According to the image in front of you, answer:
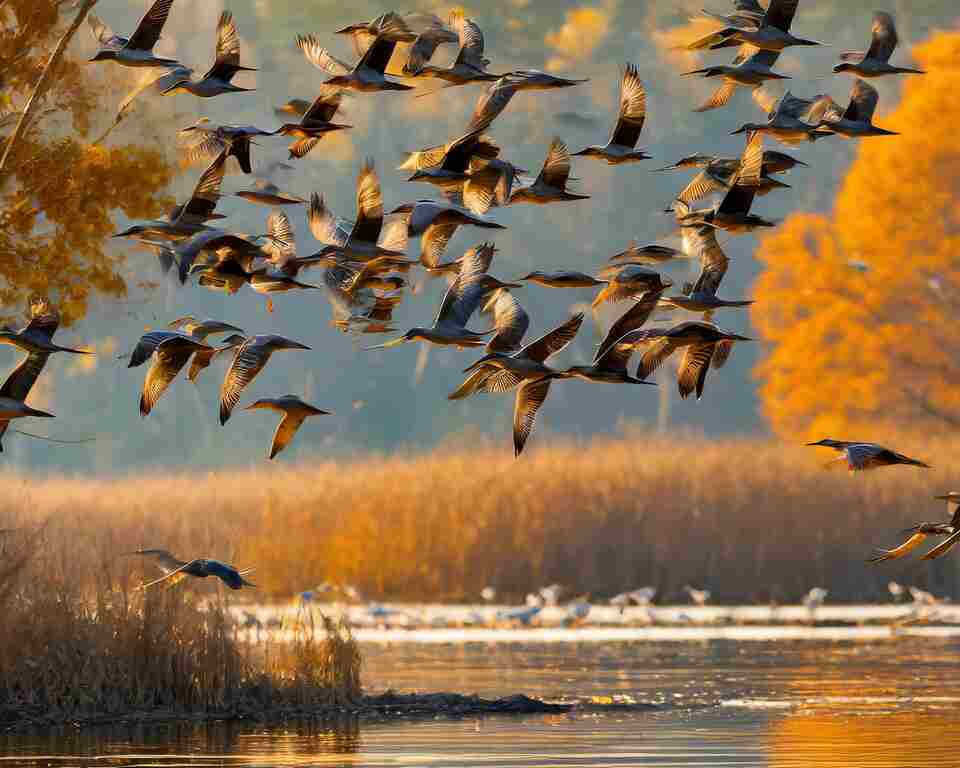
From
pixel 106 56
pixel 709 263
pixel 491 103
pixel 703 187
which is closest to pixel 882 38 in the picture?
pixel 703 187

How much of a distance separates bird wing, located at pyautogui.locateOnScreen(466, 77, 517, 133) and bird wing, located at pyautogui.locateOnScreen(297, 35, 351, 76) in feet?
2.81

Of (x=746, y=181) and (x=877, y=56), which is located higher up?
(x=877, y=56)

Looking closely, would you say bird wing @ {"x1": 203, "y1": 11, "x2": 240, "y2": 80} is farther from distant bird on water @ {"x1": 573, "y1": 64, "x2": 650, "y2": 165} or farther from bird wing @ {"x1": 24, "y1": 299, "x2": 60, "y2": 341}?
distant bird on water @ {"x1": 573, "y1": 64, "x2": 650, "y2": 165}

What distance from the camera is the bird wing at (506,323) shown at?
11.3 meters

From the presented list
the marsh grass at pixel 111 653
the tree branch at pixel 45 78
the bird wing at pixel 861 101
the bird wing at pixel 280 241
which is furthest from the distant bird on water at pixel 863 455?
the marsh grass at pixel 111 653

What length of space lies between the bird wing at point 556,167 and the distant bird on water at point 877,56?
4.47ft

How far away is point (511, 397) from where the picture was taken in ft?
297

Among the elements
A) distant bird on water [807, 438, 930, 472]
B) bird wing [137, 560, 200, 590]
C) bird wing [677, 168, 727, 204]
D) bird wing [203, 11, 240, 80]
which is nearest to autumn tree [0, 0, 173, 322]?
bird wing [137, 560, 200, 590]

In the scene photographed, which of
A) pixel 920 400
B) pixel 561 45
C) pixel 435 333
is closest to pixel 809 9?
pixel 561 45

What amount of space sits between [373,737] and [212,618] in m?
1.60

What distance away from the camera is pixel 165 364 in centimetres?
1174

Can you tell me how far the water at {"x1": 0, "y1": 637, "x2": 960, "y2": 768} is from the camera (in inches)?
546

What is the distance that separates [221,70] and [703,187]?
102 inches

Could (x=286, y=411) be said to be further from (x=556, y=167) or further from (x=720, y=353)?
(x=720, y=353)
